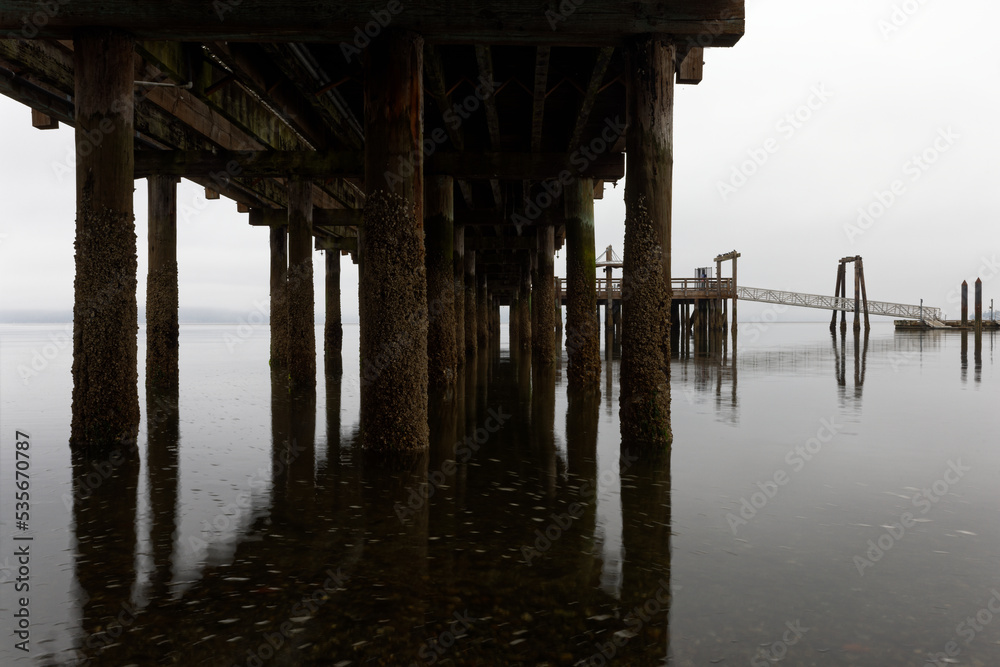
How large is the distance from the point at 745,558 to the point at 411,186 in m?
4.15

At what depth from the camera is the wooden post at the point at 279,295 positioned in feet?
47.9

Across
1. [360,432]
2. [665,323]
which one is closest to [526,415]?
[360,432]

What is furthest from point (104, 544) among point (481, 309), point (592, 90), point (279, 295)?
point (481, 309)

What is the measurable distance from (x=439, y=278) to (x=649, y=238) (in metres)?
5.83

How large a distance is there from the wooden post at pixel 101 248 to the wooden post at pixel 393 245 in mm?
2413

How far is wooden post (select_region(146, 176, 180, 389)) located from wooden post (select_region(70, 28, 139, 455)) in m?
5.80

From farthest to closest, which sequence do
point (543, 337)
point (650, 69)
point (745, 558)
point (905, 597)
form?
1. point (543, 337)
2. point (650, 69)
3. point (745, 558)
4. point (905, 597)

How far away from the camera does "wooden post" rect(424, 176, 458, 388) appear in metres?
11.7

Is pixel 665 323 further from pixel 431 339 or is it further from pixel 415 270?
pixel 431 339

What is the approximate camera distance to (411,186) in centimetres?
616

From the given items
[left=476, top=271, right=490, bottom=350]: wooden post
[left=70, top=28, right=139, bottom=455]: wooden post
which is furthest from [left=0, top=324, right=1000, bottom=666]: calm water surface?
[left=476, top=271, right=490, bottom=350]: wooden post

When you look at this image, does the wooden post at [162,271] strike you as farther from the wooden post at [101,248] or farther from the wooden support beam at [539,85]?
the wooden support beam at [539,85]

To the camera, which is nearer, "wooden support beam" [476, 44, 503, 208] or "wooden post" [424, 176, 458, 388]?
"wooden support beam" [476, 44, 503, 208]

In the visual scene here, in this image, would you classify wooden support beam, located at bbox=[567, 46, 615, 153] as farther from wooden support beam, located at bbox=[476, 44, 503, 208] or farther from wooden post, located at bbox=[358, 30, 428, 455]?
wooden post, located at bbox=[358, 30, 428, 455]
